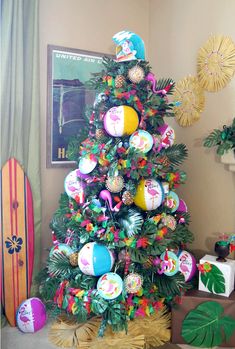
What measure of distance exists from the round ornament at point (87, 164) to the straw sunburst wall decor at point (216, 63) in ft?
3.29

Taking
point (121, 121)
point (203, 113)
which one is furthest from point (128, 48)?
point (203, 113)

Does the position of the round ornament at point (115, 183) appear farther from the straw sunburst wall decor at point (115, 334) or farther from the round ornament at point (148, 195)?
the straw sunburst wall decor at point (115, 334)

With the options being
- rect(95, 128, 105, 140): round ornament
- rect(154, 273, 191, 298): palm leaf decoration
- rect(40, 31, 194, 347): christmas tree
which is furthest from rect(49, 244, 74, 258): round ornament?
rect(95, 128, 105, 140): round ornament

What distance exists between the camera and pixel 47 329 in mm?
2131

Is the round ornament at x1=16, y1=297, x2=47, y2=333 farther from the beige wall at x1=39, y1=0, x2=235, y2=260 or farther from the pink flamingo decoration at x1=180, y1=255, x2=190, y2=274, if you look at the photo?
the pink flamingo decoration at x1=180, y1=255, x2=190, y2=274

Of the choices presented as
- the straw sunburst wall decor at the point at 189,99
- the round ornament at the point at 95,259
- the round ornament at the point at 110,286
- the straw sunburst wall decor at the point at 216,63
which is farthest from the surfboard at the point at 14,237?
the straw sunburst wall decor at the point at 216,63

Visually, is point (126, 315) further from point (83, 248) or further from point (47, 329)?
point (47, 329)

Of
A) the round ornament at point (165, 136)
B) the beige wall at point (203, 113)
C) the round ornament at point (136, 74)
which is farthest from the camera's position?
the beige wall at point (203, 113)

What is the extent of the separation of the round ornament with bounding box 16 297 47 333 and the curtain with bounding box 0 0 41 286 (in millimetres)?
263

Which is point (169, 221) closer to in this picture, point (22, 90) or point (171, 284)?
point (171, 284)

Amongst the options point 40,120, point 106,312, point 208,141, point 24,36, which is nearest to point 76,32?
point 24,36

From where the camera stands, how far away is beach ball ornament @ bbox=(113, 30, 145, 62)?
188 centimetres

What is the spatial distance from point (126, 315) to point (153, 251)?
367 millimetres

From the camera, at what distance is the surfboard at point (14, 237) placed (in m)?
2.14
